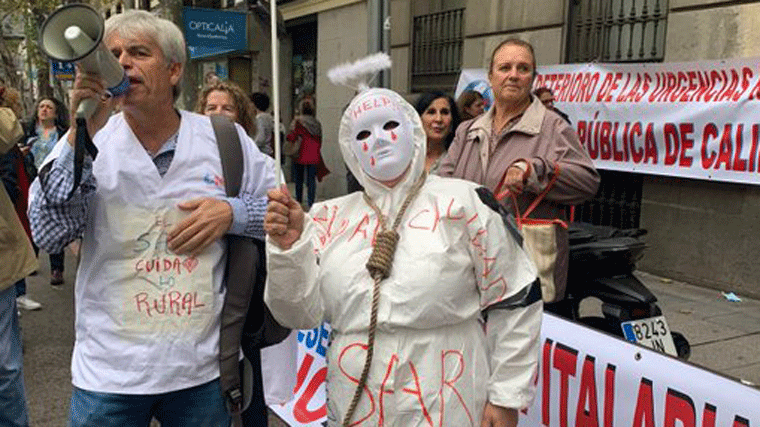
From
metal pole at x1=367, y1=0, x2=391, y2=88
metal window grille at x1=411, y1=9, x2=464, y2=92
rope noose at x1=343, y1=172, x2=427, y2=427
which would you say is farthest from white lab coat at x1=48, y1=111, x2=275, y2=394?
metal window grille at x1=411, y1=9, x2=464, y2=92

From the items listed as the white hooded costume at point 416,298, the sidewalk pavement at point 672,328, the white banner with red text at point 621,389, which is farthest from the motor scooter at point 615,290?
the white hooded costume at point 416,298

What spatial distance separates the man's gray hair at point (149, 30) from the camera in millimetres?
1797

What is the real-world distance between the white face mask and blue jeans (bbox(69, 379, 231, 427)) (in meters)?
0.72

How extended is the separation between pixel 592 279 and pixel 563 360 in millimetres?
1125

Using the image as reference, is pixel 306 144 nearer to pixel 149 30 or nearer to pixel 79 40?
pixel 149 30

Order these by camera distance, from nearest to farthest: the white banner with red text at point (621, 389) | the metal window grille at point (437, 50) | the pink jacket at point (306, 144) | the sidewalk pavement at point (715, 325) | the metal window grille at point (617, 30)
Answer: the white banner with red text at point (621, 389)
the sidewalk pavement at point (715, 325)
the metal window grille at point (617, 30)
the metal window grille at point (437, 50)
the pink jacket at point (306, 144)

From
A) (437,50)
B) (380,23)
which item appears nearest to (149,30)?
(380,23)

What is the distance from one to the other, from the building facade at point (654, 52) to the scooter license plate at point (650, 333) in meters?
2.87

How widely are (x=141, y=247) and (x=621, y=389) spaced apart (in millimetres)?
1552

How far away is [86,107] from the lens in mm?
1622

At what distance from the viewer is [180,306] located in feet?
6.11

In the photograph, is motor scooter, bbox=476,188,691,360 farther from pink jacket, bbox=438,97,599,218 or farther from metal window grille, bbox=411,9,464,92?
metal window grille, bbox=411,9,464,92

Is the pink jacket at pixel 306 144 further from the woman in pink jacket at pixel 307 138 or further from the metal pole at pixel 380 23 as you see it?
the metal pole at pixel 380 23

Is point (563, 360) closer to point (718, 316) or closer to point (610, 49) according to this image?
point (718, 316)
